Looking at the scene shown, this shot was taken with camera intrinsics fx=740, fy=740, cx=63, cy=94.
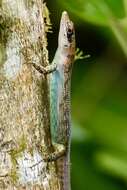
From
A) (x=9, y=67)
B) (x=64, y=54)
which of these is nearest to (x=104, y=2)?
(x=9, y=67)

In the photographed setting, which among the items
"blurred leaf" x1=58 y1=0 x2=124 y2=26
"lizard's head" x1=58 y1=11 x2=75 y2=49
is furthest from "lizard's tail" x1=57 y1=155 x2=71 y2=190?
"blurred leaf" x1=58 y1=0 x2=124 y2=26

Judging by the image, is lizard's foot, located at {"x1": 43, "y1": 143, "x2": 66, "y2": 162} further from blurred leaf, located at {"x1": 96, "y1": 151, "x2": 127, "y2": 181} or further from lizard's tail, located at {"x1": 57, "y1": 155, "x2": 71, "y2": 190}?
blurred leaf, located at {"x1": 96, "y1": 151, "x2": 127, "y2": 181}

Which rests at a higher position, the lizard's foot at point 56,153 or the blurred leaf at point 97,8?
the blurred leaf at point 97,8

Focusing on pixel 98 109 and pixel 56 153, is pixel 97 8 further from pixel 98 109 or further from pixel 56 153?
pixel 98 109

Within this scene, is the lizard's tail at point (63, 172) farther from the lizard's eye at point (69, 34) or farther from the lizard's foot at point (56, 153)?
the lizard's eye at point (69, 34)

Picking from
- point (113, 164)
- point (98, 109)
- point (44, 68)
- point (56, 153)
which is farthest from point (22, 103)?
point (98, 109)

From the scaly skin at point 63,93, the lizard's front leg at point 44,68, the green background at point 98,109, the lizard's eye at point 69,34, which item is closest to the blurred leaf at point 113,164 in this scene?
the green background at point 98,109

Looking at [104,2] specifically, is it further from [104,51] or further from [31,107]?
[104,51]
